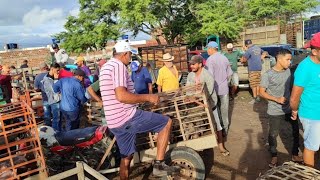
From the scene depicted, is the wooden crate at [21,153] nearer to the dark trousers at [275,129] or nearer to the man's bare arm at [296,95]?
the man's bare arm at [296,95]

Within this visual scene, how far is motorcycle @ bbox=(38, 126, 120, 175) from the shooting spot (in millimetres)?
4352

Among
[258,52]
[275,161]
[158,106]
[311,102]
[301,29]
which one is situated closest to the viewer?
[311,102]

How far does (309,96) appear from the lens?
3537 millimetres

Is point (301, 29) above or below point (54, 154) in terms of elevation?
above

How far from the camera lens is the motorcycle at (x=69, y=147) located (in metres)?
4.35

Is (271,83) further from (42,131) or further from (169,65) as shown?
(42,131)

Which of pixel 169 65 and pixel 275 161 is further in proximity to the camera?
pixel 169 65

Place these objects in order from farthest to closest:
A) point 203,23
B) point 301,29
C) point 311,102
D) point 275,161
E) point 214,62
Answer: point 203,23 → point 301,29 → point 214,62 → point 275,161 → point 311,102

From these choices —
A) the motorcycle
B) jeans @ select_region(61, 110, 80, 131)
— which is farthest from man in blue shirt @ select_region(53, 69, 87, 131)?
the motorcycle

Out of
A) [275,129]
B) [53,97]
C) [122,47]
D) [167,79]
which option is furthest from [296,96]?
[53,97]

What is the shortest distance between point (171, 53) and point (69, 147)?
6812 mm

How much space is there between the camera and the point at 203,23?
23906 millimetres

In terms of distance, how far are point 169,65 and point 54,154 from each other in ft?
9.63

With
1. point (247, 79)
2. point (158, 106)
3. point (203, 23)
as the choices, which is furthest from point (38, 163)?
point (203, 23)
